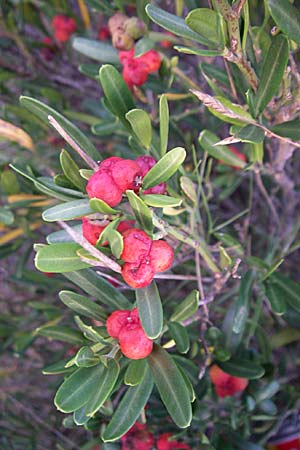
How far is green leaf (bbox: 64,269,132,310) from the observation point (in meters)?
0.96

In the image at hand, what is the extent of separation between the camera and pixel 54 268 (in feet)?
2.67

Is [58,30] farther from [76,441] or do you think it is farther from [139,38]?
[76,441]

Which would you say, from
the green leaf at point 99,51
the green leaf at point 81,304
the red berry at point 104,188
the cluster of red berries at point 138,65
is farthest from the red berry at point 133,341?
the green leaf at point 99,51

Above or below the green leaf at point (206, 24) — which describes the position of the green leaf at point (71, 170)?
below

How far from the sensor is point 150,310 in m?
0.84

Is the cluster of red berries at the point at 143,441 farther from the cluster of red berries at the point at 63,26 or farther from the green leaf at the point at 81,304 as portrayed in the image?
the cluster of red berries at the point at 63,26

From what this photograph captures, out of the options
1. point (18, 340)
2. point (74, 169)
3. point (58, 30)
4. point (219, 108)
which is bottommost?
point (18, 340)

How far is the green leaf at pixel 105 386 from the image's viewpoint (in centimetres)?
86

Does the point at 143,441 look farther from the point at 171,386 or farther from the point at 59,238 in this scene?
the point at 59,238

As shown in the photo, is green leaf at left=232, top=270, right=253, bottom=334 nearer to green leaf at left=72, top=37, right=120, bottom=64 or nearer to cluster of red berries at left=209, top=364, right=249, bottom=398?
cluster of red berries at left=209, top=364, right=249, bottom=398

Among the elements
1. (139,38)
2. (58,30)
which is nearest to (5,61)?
(58,30)

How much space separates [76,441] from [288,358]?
2.09 feet

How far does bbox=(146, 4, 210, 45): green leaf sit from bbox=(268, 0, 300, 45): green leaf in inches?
4.7

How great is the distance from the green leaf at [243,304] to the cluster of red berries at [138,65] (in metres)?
0.46
